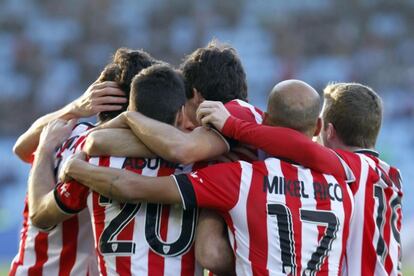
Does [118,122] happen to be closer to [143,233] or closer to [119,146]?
[119,146]

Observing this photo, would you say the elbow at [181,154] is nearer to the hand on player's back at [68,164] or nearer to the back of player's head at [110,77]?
the hand on player's back at [68,164]

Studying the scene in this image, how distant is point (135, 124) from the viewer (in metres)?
4.11

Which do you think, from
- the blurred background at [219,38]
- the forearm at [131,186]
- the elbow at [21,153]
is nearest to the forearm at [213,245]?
the forearm at [131,186]

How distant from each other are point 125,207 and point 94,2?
13.6 metres

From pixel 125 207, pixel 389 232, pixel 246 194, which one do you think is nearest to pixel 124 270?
pixel 125 207

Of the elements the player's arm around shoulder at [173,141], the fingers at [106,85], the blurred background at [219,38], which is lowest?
the blurred background at [219,38]

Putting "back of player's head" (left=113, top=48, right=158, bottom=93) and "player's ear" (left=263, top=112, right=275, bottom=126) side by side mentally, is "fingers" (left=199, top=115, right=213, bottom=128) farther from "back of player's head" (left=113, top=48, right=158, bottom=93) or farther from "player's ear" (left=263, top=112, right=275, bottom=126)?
"back of player's head" (left=113, top=48, right=158, bottom=93)

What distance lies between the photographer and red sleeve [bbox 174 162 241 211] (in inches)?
159

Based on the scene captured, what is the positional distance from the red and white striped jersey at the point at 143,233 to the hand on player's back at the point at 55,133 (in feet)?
1.66

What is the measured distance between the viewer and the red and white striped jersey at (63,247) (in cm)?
467

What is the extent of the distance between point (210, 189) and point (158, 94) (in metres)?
0.48

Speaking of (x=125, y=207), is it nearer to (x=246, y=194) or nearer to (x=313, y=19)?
(x=246, y=194)

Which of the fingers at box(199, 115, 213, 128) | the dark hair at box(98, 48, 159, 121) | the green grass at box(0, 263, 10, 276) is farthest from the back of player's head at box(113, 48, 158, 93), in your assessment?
the green grass at box(0, 263, 10, 276)

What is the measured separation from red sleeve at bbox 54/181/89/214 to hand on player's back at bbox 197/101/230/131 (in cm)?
62
